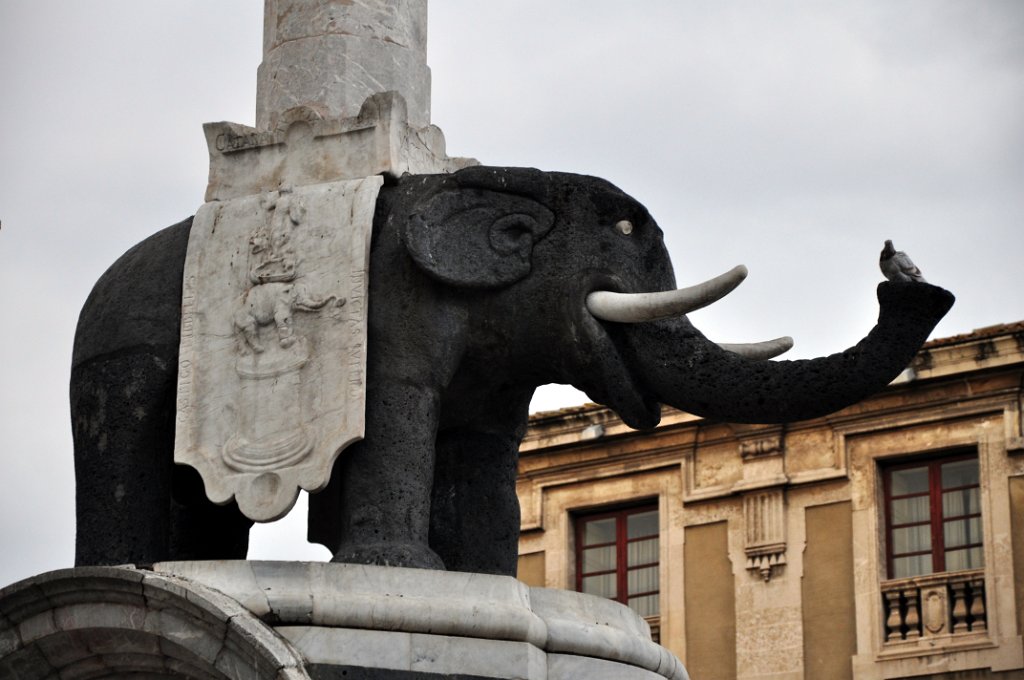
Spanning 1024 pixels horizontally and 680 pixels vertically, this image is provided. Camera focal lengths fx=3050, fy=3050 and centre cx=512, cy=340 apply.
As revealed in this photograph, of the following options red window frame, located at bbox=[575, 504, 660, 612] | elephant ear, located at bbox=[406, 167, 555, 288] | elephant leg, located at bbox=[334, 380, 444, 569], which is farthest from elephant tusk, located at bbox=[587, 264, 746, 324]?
red window frame, located at bbox=[575, 504, 660, 612]

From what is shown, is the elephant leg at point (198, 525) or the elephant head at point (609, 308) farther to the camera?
the elephant leg at point (198, 525)

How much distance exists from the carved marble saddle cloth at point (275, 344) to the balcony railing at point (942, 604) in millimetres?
17688

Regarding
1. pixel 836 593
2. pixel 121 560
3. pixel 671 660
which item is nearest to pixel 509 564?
pixel 671 660

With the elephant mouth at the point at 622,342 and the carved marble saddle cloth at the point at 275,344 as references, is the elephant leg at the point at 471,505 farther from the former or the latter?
the carved marble saddle cloth at the point at 275,344

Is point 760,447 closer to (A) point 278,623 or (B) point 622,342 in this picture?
(B) point 622,342

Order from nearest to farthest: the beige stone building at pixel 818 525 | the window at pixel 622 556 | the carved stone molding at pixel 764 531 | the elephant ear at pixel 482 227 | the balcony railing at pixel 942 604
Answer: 1. the elephant ear at pixel 482 227
2. the balcony railing at pixel 942 604
3. the beige stone building at pixel 818 525
4. the carved stone molding at pixel 764 531
5. the window at pixel 622 556

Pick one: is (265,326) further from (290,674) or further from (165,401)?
(290,674)

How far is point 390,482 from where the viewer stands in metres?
11.3

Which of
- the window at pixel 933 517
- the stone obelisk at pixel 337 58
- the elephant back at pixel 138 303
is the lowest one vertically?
the elephant back at pixel 138 303

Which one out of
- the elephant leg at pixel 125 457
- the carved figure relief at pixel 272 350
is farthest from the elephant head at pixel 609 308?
the elephant leg at pixel 125 457

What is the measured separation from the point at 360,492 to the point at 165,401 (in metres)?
0.92

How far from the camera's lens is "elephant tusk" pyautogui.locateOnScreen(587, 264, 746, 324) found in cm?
1120

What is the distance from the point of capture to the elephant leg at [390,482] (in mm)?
11172

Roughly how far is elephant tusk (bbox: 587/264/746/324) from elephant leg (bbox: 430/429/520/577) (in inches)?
35.0
